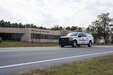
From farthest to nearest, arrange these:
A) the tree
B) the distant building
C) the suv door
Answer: the tree < the distant building < the suv door

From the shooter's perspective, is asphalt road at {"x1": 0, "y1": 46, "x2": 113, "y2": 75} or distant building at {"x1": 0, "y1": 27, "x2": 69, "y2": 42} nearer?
asphalt road at {"x1": 0, "y1": 46, "x2": 113, "y2": 75}

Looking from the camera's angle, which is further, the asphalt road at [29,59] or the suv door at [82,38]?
the suv door at [82,38]

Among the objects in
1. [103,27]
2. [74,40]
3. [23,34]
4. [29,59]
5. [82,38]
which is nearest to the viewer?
[29,59]

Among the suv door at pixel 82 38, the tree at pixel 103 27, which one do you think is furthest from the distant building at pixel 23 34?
the suv door at pixel 82 38

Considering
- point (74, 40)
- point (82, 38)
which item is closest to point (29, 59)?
point (74, 40)

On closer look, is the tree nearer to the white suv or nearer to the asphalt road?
the white suv

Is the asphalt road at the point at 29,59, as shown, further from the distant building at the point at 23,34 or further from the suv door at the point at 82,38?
the distant building at the point at 23,34

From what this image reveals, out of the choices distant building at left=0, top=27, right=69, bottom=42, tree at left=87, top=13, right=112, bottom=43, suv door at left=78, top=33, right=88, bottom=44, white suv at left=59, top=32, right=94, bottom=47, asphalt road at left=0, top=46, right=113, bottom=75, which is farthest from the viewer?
tree at left=87, top=13, right=112, bottom=43

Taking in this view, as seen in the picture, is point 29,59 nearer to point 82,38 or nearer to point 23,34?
point 82,38

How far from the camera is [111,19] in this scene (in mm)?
118625

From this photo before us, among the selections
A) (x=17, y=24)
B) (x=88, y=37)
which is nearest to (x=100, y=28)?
(x=17, y=24)

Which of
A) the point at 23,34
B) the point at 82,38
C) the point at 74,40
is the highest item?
the point at 23,34

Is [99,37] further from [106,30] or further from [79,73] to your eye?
[79,73]

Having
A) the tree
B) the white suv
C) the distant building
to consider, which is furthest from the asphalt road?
the tree
